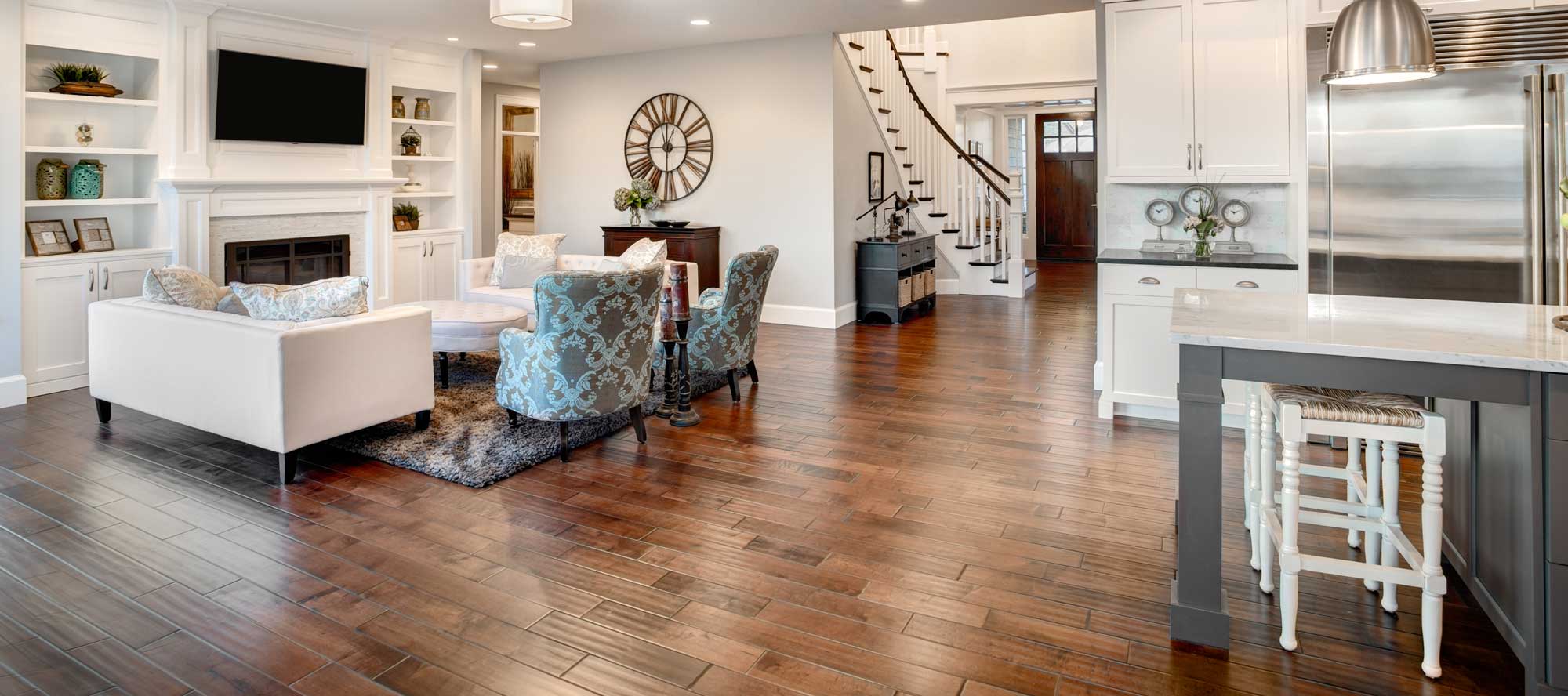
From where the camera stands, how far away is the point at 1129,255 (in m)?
4.70

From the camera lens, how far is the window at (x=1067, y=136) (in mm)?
13430

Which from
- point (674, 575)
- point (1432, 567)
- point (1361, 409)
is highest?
point (1361, 409)

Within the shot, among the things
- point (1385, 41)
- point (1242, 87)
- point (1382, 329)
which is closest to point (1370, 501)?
point (1382, 329)

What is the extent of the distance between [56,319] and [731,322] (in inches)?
160

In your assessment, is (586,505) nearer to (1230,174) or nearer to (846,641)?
(846,641)

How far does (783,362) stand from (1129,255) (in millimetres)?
2451

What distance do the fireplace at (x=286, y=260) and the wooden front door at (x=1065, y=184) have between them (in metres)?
10.00

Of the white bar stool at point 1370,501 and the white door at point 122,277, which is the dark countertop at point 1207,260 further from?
the white door at point 122,277

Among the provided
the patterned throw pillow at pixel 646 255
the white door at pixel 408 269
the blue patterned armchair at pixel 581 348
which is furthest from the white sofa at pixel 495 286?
the blue patterned armchair at pixel 581 348

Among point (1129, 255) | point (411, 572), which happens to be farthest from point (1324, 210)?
point (411, 572)

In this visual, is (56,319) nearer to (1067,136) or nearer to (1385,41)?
(1385,41)

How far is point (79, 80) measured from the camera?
18.4 ft

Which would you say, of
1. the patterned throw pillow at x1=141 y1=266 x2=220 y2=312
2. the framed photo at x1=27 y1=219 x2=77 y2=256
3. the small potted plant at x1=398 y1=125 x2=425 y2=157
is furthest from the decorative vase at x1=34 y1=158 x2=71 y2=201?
the small potted plant at x1=398 y1=125 x2=425 y2=157

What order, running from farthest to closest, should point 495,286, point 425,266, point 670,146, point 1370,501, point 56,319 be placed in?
point 670,146 < point 425,266 < point 495,286 < point 56,319 < point 1370,501
